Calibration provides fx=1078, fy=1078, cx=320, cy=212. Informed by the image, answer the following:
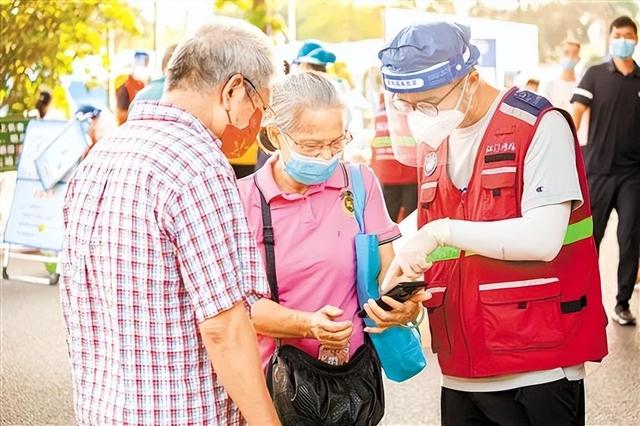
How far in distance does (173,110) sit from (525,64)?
6.62 meters

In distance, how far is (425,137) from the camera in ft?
9.26

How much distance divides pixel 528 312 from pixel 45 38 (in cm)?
664

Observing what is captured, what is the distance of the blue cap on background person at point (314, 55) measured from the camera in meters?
6.08

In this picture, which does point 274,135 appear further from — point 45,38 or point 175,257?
point 45,38

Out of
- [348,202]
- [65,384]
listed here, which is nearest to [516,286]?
[348,202]

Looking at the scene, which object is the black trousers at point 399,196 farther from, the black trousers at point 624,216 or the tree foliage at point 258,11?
the tree foliage at point 258,11

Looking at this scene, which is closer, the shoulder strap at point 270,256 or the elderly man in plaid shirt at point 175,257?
the elderly man in plaid shirt at point 175,257

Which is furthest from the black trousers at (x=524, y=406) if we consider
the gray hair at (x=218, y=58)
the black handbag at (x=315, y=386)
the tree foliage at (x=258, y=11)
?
the tree foliage at (x=258, y=11)

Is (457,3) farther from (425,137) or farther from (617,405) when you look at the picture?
(425,137)

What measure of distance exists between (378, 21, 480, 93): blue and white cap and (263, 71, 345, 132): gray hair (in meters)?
0.26

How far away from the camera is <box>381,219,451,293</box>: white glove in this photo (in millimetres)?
2600

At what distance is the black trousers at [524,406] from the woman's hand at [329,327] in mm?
374

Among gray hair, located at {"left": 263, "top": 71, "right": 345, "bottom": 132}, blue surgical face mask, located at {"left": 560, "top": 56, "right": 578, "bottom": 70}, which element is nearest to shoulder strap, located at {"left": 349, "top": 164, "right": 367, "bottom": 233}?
gray hair, located at {"left": 263, "top": 71, "right": 345, "bottom": 132}

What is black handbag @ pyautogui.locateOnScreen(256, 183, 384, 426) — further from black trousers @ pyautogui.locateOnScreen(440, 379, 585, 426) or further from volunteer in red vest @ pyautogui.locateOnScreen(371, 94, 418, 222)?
volunteer in red vest @ pyautogui.locateOnScreen(371, 94, 418, 222)
